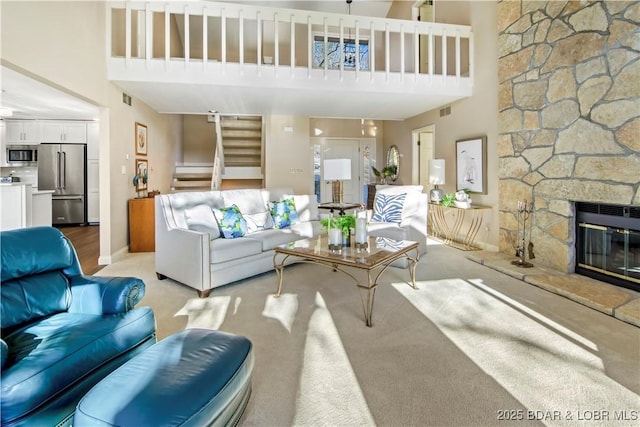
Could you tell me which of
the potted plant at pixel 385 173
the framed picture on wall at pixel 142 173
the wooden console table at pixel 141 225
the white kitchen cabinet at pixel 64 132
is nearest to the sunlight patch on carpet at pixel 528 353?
the wooden console table at pixel 141 225

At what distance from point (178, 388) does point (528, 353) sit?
203 cm

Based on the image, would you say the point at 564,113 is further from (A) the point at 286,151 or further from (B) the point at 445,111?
(A) the point at 286,151

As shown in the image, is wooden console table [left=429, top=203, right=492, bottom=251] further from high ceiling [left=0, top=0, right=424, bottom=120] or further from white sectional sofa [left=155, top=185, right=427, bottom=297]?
high ceiling [left=0, top=0, right=424, bottom=120]

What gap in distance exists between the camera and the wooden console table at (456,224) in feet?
16.9

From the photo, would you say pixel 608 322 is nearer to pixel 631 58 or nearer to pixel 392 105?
pixel 631 58

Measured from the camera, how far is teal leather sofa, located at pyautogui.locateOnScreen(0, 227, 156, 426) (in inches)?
48.5

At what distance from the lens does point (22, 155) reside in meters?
7.02

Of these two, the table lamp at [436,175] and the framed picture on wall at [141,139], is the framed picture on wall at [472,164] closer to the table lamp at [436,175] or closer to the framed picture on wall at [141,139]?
the table lamp at [436,175]

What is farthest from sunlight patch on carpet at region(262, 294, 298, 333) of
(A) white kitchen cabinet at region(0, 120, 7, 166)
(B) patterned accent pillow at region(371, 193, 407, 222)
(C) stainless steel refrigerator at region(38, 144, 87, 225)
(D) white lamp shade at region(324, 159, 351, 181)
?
(A) white kitchen cabinet at region(0, 120, 7, 166)

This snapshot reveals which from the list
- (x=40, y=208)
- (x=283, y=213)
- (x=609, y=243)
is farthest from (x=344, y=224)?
(x=40, y=208)

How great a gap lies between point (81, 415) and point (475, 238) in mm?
5307

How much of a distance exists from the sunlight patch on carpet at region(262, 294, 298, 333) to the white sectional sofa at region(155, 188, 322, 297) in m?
0.58

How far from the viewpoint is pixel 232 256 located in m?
3.34

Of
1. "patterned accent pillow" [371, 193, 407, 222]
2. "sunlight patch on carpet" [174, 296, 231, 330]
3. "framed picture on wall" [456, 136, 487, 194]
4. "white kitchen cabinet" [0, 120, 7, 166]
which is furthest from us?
"white kitchen cabinet" [0, 120, 7, 166]
